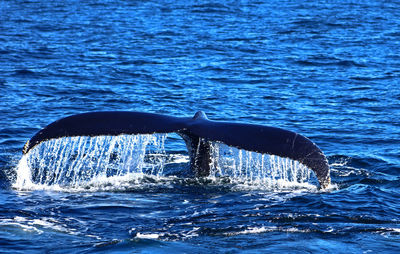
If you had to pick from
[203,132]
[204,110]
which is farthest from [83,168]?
[204,110]

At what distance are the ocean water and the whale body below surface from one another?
27 centimetres

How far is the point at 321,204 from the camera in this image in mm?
8617

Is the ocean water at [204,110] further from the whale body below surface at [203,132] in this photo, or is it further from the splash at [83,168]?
the whale body below surface at [203,132]

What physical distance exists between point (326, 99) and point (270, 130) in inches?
361

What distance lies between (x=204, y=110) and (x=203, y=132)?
7.40 metres

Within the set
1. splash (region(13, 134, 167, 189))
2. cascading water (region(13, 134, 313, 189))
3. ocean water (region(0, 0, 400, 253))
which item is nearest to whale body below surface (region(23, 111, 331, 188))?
ocean water (region(0, 0, 400, 253))

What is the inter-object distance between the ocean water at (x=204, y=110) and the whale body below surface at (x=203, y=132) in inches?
10.6

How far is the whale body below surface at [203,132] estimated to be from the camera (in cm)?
795

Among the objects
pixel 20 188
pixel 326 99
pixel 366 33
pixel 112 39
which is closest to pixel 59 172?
pixel 20 188

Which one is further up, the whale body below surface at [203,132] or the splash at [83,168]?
the whale body below surface at [203,132]

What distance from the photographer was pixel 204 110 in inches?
627

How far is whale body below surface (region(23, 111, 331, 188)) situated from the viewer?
795cm

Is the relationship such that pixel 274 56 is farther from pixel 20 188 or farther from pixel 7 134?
pixel 20 188

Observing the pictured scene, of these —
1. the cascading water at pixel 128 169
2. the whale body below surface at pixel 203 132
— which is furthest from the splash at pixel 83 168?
the whale body below surface at pixel 203 132
